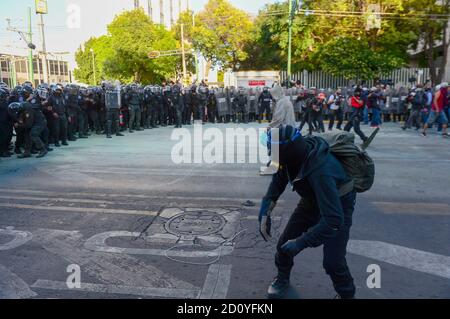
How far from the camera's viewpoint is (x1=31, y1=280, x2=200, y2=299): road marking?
3889 millimetres

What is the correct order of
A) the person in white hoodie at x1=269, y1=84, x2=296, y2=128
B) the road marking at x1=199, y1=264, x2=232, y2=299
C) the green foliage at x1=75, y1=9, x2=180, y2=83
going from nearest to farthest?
1. the road marking at x1=199, y1=264, x2=232, y2=299
2. the person in white hoodie at x1=269, y1=84, x2=296, y2=128
3. the green foliage at x1=75, y1=9, x2=180, y2=83

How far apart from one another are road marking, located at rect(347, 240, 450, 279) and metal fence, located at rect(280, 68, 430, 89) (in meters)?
23.8

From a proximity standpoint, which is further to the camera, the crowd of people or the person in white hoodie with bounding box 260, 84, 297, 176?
the crowd of people

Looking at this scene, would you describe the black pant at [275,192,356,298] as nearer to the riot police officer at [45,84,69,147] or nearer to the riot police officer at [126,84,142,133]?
the riot police officer at [45,84,69,147]

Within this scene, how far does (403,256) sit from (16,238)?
456 cm

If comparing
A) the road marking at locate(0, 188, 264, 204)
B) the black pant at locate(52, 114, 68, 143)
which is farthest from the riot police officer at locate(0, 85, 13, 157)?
the road marking at locate(0, 188, 264, 204)

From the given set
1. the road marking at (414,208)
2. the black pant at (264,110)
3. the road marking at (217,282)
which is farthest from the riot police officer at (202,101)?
the road marking at (217,282)

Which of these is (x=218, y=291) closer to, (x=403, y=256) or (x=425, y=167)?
(x=403, y=256)

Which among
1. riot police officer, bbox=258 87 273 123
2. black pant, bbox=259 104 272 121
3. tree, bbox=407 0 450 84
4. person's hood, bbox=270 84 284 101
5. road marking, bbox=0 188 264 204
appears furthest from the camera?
tree, bbox=407 0 450 84

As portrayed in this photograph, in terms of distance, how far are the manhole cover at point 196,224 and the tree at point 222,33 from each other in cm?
3583

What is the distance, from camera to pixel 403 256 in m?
4.71

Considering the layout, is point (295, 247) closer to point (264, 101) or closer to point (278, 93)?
point (278, 93)

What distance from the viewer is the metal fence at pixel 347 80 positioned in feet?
93.1

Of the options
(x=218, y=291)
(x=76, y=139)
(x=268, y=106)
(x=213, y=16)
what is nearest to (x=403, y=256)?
(x=218, y=291)
